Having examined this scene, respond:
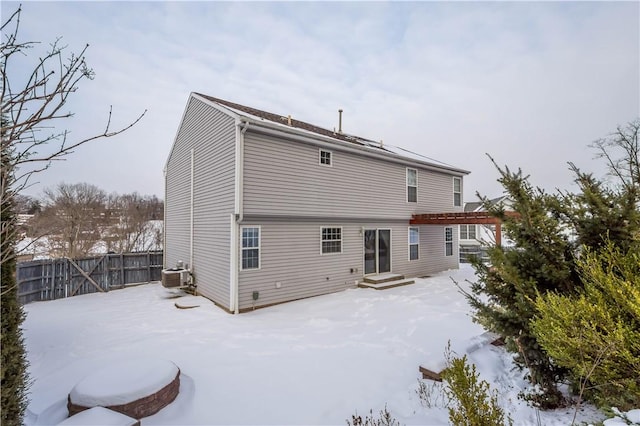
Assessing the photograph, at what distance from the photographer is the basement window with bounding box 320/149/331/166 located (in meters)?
9.73

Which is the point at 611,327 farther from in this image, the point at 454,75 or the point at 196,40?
the point at 454,75

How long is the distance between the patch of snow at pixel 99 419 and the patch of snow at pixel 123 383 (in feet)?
0.59

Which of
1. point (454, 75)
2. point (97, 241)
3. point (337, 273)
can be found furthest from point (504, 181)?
point (97, 241)

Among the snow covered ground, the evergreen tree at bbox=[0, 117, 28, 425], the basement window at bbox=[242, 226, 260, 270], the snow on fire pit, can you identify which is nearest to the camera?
the evergreen tree at bbox=[0, 117, 28, 425]

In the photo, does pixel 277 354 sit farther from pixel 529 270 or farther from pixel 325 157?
pixel 325 157

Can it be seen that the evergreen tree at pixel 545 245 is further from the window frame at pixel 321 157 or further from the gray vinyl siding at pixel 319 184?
the window frame at pixel 321 157

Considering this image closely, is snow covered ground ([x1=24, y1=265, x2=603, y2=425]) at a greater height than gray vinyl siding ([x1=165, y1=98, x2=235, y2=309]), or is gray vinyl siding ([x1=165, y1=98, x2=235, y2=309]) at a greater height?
gray vinyl siding ([x1=165, y1=98, x2=235, y2=309])

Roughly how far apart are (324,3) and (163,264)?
12425 millimetres

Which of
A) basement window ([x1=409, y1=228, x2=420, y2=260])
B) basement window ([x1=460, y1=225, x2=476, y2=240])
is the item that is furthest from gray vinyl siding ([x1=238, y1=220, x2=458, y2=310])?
basement window ([x1=460, y1=225, x2=476, y2=240])

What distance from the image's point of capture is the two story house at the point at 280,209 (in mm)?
8016

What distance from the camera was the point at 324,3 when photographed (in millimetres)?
9523

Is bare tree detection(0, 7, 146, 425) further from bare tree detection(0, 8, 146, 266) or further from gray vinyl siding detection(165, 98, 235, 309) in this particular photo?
gray vinyl siding detection(165, 98, 235, 309)

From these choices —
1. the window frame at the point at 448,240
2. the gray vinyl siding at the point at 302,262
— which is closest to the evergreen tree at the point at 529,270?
the gray vinyl siding at the point at 302,262

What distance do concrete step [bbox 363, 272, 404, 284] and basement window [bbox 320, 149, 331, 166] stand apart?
4568 mm
